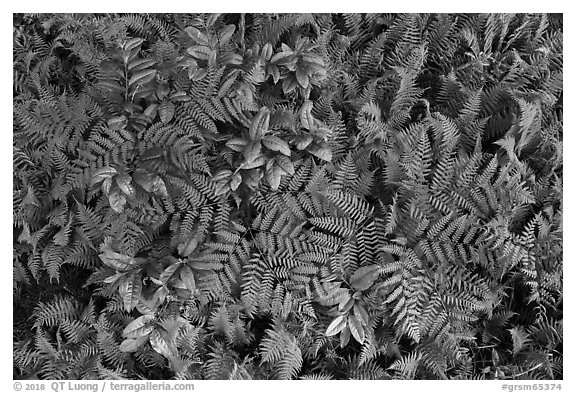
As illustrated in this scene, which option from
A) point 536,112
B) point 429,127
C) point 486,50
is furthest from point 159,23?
point 536,112

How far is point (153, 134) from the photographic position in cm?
423

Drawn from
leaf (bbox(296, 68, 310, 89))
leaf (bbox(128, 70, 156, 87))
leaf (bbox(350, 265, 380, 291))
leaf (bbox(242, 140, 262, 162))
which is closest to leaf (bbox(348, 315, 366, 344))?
leaf (bbox(350, 265, 380, 291))

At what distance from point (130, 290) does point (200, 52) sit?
6.15 ft

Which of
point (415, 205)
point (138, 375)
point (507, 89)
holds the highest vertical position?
point (507, 89)

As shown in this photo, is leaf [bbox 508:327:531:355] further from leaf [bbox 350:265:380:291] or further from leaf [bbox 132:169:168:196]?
leaf [bbox 132:169:168:196]

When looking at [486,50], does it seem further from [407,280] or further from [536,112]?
[407,280]

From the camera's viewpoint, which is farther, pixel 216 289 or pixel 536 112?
pixel 536 112

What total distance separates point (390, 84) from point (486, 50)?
0.86 m

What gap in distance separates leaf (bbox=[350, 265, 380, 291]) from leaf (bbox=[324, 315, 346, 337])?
0.27 metres

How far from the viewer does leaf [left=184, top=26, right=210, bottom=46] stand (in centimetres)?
413

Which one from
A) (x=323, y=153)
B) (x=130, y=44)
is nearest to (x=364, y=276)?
(x=323, y=153)

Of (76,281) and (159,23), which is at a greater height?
(159,23)

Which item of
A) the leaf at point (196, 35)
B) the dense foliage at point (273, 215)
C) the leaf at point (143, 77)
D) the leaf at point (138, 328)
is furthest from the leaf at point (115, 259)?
the leaf at point (196, 35)

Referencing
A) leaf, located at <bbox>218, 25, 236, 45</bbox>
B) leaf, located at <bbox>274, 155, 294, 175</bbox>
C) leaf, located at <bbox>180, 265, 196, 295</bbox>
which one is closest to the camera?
leaf, located at <bbox>180, 265, 196, 295</bbox>
